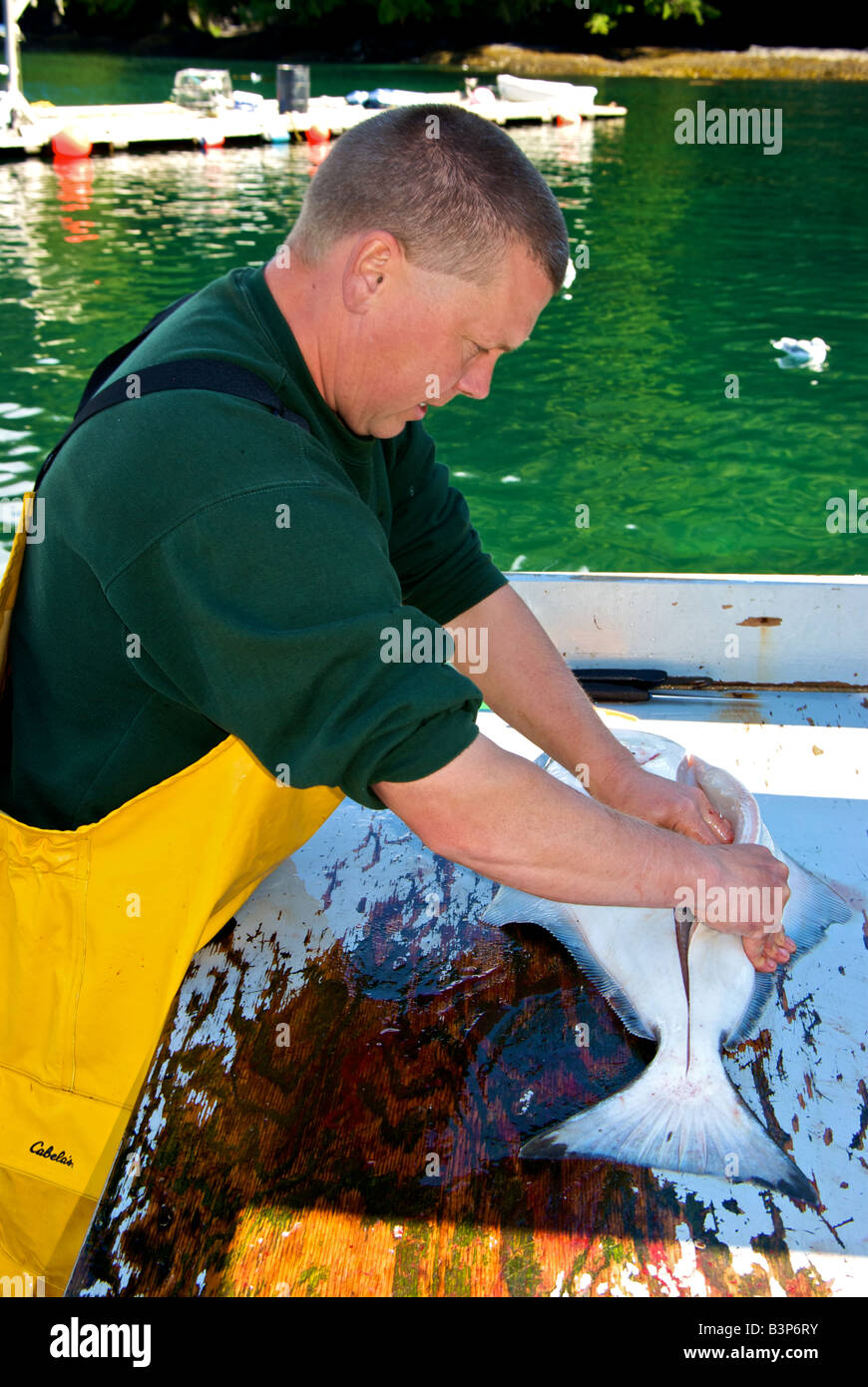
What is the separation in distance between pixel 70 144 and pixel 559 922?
22695mm

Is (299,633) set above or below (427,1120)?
above

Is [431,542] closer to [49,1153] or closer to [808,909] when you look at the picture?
[808,909]

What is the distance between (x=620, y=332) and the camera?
1370cm

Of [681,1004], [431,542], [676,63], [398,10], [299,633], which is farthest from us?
[398,10]

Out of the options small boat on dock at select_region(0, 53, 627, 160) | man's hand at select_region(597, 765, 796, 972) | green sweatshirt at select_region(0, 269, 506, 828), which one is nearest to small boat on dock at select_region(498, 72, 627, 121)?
small boat on dock at select_region(0, 53, 627, 160)

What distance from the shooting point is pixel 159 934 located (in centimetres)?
199

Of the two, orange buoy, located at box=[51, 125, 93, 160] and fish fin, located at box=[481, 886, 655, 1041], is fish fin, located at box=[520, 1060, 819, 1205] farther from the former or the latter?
orange buoy, located at box=[51, 125, 93, 160]

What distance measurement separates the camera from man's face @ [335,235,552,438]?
1771 millimetres

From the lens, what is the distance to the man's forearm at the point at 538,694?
100 inches

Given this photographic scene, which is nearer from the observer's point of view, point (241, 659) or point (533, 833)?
Answer: point (241, 659)

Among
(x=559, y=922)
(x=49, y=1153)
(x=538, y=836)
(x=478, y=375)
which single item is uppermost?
(x=478, y=375)

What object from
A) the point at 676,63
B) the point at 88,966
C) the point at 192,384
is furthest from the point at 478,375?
the point at 676,63
